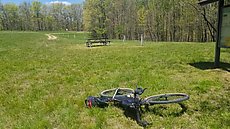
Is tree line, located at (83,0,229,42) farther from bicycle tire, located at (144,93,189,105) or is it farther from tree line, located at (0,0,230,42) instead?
bicycle tire, located at (144,93,189,105)

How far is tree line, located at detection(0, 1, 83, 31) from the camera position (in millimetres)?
100188

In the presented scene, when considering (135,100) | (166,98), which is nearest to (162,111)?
(166,98)

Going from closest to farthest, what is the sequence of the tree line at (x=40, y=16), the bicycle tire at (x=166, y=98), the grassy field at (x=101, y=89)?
the grassy field at (x=101, y=89)
the bicycle tire at (x=166, y=98)
the tree line at (x=40, y=16)

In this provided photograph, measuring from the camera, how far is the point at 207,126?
3.93m

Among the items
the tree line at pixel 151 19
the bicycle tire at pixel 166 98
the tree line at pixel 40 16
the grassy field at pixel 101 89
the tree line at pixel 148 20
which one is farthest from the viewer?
the tree line at pixel 40 16

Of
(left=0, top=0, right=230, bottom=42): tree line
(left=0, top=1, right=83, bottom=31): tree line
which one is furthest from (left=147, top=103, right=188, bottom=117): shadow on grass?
(left=0, top=1, right=83, bottom=31): tree line

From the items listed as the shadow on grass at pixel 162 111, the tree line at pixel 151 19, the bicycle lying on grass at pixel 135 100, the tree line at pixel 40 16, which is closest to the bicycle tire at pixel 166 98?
the bicycle lying on grass at pixel 135 100

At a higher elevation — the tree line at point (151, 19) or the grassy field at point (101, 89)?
the tree line at point (151, 19)

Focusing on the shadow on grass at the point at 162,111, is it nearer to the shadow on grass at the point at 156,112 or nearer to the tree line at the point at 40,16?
the shadow on grass at the point at 156,112

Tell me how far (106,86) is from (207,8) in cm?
3429

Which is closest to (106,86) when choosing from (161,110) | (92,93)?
(92,93)

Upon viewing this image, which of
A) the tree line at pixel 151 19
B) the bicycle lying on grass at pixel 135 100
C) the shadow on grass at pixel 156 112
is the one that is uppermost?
the tree line at pixel 151 19

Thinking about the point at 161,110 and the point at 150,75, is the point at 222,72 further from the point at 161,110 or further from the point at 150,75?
the point at 161,110

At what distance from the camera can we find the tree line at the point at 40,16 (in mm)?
100188
